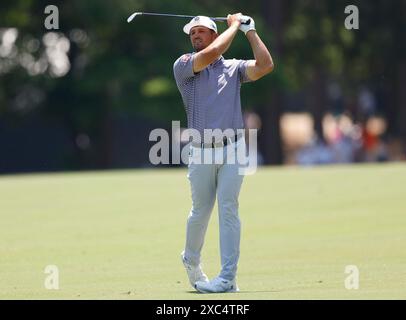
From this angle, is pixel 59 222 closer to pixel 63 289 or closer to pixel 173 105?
pixel 63 289

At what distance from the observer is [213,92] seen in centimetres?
1070

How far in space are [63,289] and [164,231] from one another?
6.09 metres

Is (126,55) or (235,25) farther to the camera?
(126,55)

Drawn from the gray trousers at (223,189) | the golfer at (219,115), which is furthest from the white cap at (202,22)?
the gray trousers at (223,189)

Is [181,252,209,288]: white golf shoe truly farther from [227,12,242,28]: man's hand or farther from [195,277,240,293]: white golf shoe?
[227,12,242,28]: man's hand

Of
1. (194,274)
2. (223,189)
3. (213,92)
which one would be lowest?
(194,274)

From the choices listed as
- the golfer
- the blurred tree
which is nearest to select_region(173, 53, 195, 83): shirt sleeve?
the golfer

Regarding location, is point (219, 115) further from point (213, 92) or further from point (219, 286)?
point (219, 286)

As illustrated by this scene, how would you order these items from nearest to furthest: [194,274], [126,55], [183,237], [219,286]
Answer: [219,286] → [194,274] → [183,237] → [126,55]

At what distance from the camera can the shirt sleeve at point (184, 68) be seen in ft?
35.0

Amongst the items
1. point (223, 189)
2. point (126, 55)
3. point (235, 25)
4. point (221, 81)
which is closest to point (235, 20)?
point (235, 25)

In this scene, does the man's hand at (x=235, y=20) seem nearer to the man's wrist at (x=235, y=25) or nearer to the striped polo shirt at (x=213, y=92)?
the man's wrist at (x=235, y=25)

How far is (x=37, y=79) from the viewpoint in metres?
49.1

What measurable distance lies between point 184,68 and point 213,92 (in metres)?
0.33
